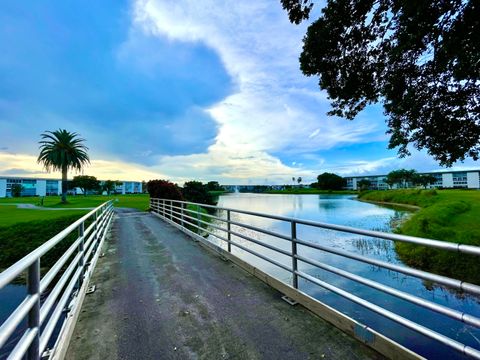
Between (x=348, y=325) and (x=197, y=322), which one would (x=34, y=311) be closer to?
(x=197, y=322)

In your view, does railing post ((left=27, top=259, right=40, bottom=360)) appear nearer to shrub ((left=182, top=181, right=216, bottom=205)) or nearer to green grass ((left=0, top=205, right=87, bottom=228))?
green grass ((left=0, top=205, right=87, bottom=228))

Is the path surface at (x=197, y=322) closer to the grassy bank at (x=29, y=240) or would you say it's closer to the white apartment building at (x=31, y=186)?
the grassy bank at (x=29, y=240)

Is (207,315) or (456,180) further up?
(456,180)

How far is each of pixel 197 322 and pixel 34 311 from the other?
63.8 inches

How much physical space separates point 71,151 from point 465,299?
41.1m

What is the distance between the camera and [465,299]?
20.1ft

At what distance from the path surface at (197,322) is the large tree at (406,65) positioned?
198 inches

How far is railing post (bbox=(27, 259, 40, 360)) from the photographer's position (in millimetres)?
1631

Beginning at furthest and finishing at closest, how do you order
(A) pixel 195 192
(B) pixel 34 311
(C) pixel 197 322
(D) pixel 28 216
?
1. (A) pixel 195 192
2. (D) pixel 28 216
3. (C) pixel 197 322
4. (B) pixel 34 311

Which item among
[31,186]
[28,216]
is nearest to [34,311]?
[28,216]

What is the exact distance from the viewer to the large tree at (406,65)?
4781 millimetres

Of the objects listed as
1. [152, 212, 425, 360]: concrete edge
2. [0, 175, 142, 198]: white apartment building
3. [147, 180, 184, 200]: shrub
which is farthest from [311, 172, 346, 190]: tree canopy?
[152, 212, 425, 360]: concrete edge

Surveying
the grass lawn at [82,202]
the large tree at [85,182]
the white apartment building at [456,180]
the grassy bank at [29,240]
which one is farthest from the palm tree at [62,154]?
the white apartment building at [456,180]

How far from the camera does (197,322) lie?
2.80 metres
